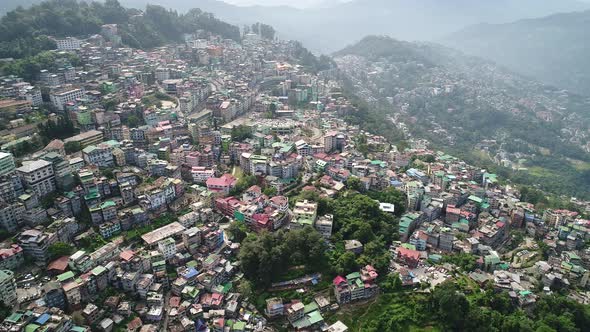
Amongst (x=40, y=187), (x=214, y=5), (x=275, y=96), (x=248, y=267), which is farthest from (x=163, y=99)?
(x=214, y=5)

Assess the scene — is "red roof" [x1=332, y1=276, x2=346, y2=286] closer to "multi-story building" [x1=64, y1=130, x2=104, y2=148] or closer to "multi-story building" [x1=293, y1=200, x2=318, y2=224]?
"multi-story building" [x1=293, y1=200, x2=318, y2=224]

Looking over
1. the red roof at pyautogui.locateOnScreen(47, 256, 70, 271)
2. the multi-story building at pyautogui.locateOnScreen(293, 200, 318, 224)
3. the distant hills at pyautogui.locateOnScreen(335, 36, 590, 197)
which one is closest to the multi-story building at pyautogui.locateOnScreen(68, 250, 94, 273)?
the red roof at pyautogui.locateOnScreen(47, 256, 70, 271)

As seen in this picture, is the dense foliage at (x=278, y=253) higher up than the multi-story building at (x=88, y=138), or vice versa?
the multi-story building at (x=88, y=138)

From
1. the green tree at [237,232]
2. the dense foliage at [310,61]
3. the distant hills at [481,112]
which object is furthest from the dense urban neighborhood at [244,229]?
the dense foliage at [310,61]

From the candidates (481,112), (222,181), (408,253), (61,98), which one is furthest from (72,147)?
(481,112)

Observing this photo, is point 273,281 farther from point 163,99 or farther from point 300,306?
point 163,99

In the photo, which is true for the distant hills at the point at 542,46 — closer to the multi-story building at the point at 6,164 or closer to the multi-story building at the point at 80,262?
the multi-story building at the point at 80,262

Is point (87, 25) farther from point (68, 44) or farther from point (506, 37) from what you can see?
point (506, 37)
